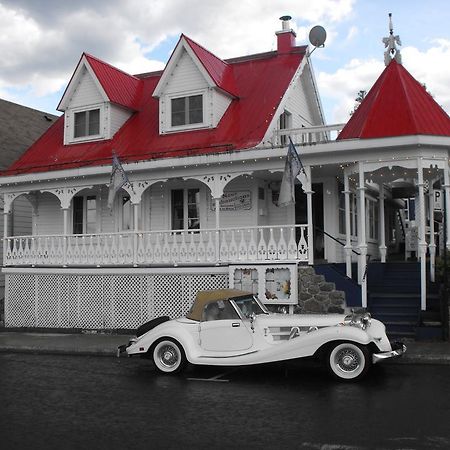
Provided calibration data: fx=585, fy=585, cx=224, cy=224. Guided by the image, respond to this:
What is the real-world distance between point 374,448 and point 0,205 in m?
20.9

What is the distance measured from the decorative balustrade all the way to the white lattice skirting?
34 centimetres

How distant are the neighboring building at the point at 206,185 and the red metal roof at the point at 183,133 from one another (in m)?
0.07

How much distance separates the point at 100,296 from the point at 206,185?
15.0 ft

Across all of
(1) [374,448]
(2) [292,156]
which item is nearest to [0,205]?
(2) [292,156]

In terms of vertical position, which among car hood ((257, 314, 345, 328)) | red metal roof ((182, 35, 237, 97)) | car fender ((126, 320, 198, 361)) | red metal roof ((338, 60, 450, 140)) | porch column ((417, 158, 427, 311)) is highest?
red metal roof ((182, 35, 237, 97))

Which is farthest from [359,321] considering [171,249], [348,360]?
[171,249]

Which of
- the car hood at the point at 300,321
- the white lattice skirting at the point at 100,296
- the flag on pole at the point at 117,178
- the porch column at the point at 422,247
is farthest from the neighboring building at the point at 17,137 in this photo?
the porch column at the point at 422,247

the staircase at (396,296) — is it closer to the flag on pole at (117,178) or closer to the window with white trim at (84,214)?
the flag on pole at (117,178)

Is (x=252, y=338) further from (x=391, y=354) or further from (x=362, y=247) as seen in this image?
(x=362, y=247)

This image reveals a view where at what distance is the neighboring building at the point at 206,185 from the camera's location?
48.3 ft

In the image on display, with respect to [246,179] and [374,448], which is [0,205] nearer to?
[246,179]

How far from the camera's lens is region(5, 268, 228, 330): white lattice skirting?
53.1ft

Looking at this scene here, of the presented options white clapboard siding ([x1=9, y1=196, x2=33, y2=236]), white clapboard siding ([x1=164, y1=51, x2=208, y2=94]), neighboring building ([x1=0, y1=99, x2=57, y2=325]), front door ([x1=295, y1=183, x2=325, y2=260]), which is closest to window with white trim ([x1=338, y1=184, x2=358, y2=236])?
front door ([x1=295, y1=183, x2=325, y2=260])

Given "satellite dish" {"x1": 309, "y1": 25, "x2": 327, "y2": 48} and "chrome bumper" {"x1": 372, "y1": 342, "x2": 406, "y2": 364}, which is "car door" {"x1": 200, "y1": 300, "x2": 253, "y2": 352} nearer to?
"chrome bumper" {"x1": 372, "y1": 342, "x2": 406, "y2": 364}
